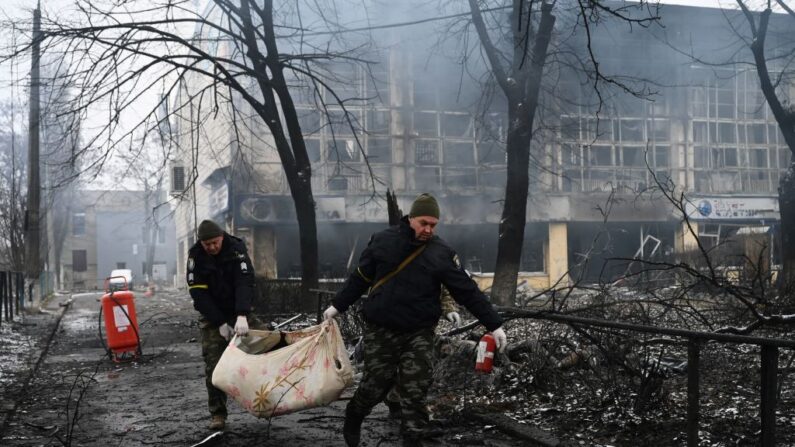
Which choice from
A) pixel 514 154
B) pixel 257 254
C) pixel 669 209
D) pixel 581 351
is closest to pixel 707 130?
pixel 669 209

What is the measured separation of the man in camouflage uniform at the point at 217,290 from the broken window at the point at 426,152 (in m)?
23.9

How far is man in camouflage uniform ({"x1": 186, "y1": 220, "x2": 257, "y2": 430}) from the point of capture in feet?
19.1

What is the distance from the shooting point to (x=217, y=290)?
5988 millimetres

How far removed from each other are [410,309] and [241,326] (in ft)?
4.70

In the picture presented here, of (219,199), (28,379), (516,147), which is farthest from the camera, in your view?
(219,199)

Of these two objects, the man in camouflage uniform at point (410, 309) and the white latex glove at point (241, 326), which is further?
the white latex glove at point (241, 326)

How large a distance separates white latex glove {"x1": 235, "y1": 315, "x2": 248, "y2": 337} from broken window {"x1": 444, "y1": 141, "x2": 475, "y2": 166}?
81.2 feet

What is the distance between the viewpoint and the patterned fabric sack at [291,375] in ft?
16.5

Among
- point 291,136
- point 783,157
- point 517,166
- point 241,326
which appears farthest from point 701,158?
point 241,326

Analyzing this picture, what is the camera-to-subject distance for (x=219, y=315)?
5.92 m

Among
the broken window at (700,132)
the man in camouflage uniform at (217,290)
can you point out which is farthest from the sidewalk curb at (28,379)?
the broken window at (700,132)

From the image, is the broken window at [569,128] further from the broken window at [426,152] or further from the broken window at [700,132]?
the broken window at [700,132]

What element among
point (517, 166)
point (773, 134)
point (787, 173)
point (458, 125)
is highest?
point (458, 125)

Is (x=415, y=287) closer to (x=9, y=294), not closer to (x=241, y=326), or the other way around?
(x=241, y=326)
